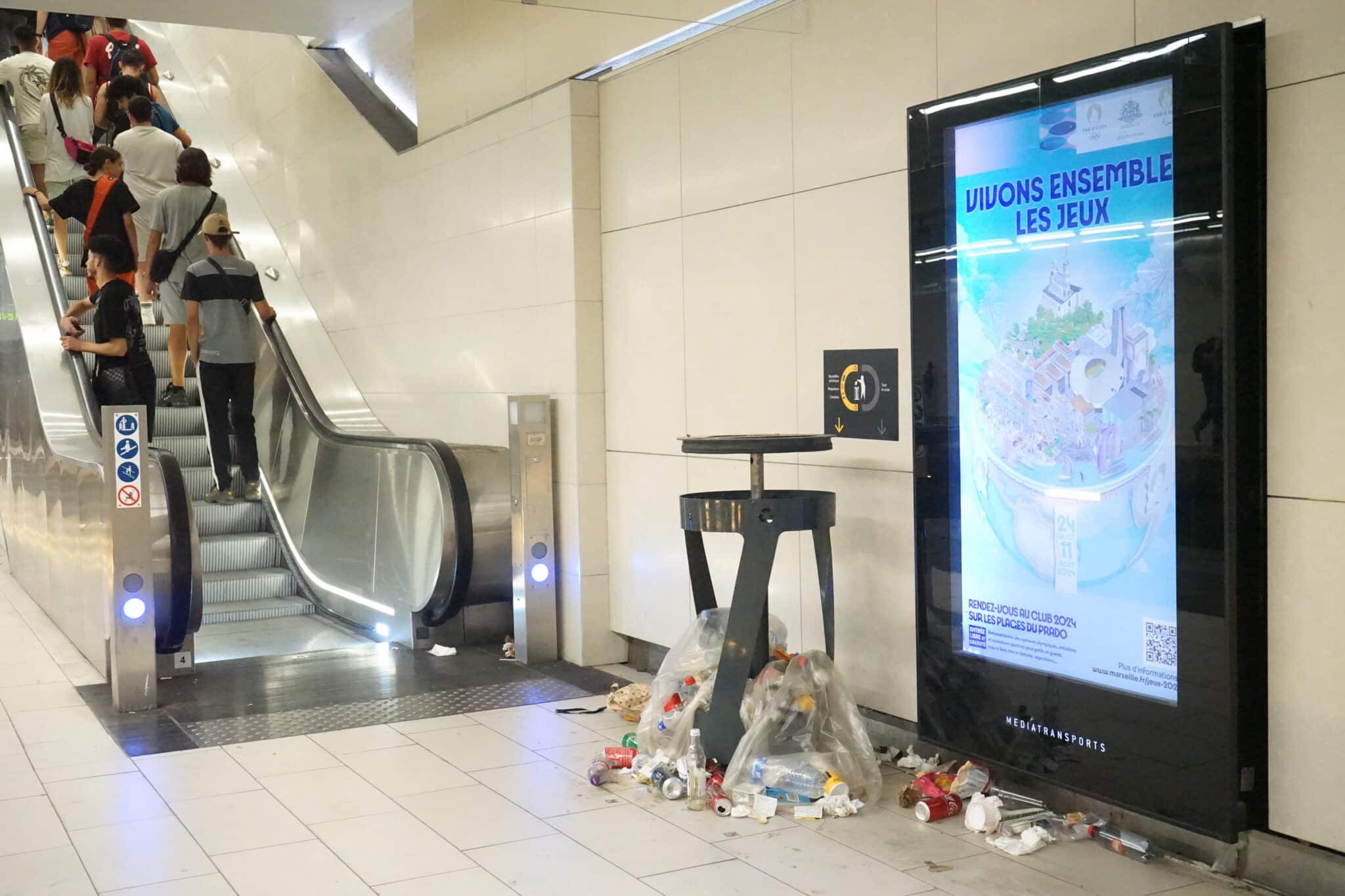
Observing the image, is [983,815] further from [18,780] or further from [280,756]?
[18,780]

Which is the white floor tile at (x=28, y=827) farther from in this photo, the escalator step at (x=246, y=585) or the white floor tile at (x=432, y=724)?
the escalator step at (x=246, y=585)

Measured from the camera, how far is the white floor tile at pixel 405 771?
4.34m

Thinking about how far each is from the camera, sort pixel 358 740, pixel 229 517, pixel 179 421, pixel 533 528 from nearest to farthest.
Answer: pixel 358 740, pixel 533 528, pixel 229 517, pixel 179 421

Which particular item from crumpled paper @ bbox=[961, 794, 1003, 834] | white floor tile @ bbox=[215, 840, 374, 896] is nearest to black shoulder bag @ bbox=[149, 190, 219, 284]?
white floor tile @ bbox=[215, 840, 374, 896]

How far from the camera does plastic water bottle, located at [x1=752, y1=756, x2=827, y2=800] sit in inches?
159

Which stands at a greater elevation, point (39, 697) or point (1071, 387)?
point (1071, 387)

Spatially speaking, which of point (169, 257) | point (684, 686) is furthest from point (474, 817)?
point (169, 257)

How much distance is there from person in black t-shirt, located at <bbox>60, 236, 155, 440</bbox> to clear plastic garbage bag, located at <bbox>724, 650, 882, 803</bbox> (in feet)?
15.8

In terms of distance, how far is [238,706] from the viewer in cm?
544

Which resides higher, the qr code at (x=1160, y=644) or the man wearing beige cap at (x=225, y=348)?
the man wearing beige cap at (x=225, y=348)

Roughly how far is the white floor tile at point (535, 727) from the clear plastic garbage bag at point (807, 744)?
0.94 m

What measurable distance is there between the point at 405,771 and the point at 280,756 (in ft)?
1.74

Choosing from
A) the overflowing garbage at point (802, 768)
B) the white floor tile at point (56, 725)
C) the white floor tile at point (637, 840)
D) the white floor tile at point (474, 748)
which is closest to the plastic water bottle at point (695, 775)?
the overflowing garbage at point (802, 768)

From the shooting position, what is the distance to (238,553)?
793 centimetres
